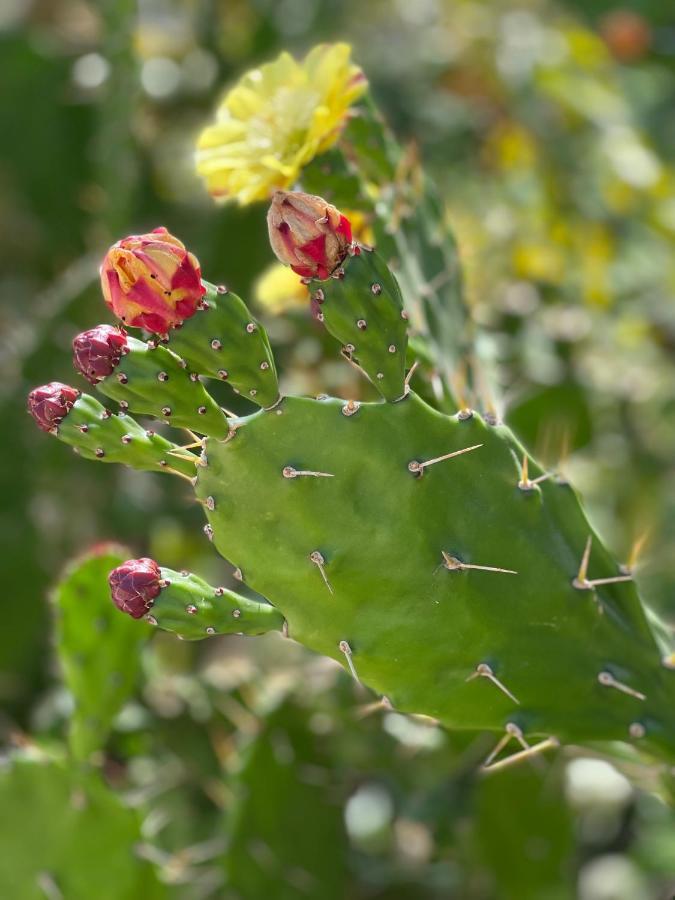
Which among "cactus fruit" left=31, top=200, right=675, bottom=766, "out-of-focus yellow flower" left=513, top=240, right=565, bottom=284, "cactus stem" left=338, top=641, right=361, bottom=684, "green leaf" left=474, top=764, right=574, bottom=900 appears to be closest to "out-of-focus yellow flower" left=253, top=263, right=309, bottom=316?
"cactus fruit" left=31, top=200, right=675, bottom=766

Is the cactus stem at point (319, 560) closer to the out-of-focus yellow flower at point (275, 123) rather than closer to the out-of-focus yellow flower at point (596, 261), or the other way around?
the out-of-focus yellow flower at point (275, 123)

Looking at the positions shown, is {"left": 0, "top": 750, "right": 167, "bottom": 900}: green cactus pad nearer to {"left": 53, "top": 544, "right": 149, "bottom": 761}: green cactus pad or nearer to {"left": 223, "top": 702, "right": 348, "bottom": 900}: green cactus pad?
{"left": 53, "top": 544, "right": 149, "bottom": 761}: green cactus pad

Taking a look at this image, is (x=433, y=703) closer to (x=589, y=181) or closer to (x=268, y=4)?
(x=589, y=181)

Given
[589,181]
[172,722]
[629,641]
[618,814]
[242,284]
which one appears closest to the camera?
[629,641]

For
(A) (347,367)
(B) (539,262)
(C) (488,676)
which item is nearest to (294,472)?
(C) (488,676)

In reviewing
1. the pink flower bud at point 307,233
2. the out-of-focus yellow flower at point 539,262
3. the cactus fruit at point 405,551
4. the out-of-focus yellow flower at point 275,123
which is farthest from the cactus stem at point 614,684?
the out-of-focus yellow flower at point 539,262

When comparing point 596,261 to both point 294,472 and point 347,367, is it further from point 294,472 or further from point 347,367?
point 294,472

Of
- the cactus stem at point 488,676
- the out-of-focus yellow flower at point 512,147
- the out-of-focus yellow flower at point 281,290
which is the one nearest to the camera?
the cactus stem at point 488,676

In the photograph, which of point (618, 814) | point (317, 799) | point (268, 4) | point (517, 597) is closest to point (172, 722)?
point (317, 799)
